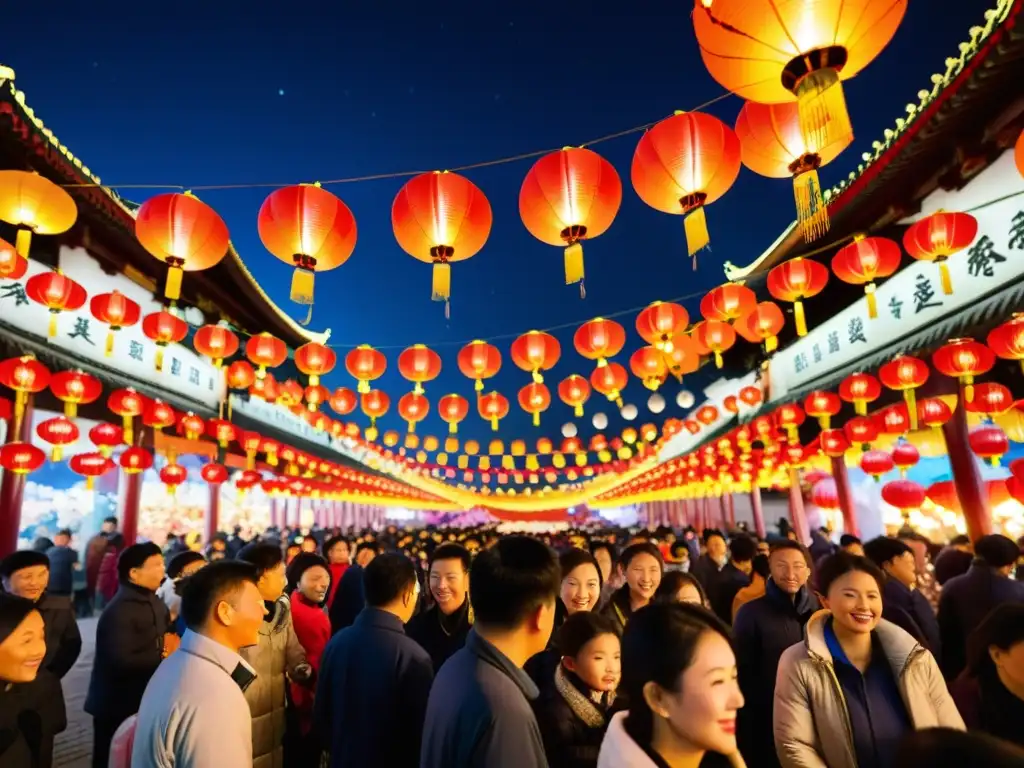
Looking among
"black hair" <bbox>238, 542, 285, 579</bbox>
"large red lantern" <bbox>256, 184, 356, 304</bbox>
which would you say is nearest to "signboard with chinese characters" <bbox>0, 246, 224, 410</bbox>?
"large red lantern" <bbox>256, 184, 356, 304</bbox>

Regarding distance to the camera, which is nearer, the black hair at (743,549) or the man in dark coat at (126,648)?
the man in dark coat at (126,648)

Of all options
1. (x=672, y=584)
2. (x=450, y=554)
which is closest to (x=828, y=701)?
(x=672, y=584)

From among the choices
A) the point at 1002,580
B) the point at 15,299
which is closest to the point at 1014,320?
the point at 1002,580

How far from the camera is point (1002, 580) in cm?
415

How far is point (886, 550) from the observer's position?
4.27 m

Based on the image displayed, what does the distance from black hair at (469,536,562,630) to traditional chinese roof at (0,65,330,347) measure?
21.9 ft

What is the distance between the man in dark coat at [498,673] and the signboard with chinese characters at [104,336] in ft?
31.1

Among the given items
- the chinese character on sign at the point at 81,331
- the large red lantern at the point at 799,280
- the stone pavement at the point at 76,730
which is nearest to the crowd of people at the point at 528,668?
the stone pavement at the point at 76,730

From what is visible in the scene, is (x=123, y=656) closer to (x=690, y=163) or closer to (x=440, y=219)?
(x=440, y=219)

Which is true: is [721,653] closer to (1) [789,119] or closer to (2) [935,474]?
(1) [789,119]

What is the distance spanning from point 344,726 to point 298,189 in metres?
4.46

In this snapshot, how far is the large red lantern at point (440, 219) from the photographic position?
203 inches

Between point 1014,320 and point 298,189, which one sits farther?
point 1014,320

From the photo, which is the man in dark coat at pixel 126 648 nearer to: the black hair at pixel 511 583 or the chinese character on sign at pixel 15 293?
the black hair at pixel 511 583
